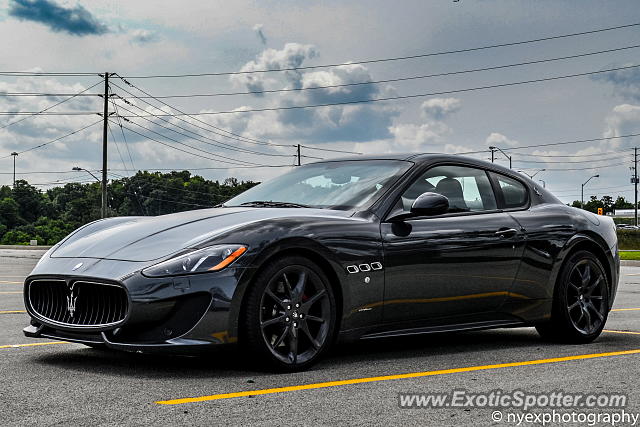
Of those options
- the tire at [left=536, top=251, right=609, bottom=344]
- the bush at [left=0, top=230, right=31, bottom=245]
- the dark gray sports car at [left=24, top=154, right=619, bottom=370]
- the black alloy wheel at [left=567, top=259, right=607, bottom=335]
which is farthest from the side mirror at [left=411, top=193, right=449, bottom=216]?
the bush at [left=0, top=230, right=31, bottom=245]

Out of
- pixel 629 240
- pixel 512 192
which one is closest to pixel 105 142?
pixel 629 240

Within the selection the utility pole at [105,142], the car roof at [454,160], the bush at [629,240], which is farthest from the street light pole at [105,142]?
the car roof at [454,160]

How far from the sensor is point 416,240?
5.95 m

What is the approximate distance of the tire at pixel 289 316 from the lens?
5.10m

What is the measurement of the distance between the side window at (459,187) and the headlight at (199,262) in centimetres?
163

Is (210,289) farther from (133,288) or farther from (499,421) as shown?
(499,421)

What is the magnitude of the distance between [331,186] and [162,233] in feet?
4.73

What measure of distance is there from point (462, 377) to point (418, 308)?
0.89m

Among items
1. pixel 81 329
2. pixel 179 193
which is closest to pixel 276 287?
pixel 81 329

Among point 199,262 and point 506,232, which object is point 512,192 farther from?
point 199,262

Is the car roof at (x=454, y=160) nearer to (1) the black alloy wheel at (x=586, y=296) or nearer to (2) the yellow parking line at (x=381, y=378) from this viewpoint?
(1) the black alloy wheel at (x=586, y=296)

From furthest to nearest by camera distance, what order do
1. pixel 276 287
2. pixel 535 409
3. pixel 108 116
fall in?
pixel 108 116 → pixel 276 287 → pixel 535 409

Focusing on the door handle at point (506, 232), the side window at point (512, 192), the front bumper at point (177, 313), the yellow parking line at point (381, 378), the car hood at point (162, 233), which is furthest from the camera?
the side window at point (512, 192)

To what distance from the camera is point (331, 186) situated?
6.32 m
